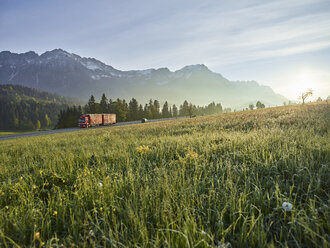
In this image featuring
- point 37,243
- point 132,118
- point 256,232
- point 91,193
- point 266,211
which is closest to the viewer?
point 256,232

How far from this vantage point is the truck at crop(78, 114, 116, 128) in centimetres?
4400

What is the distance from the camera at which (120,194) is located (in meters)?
2.47

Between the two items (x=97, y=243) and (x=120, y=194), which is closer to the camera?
(x=97, y=243)

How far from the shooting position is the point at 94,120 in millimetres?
47188

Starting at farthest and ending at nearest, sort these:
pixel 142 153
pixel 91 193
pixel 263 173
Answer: pixel 142 153 → pixel 263 173 → pixel 91 193

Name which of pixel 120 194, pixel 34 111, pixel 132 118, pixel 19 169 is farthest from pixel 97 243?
pixel 34 111

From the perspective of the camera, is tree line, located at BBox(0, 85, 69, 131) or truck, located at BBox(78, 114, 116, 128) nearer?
truck, located at BBox(78, 114, 116, 128)

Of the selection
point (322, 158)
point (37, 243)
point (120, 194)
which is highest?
point (322, 158)

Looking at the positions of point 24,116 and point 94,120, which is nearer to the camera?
point 94,120

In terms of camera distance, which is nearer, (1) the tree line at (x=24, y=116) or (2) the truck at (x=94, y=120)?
(2) the truck at (x=94, y=120)

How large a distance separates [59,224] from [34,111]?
230 metres

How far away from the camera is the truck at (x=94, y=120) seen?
1732 inches

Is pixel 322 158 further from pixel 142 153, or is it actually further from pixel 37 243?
pixel 37 243

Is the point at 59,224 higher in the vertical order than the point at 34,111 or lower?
lower
